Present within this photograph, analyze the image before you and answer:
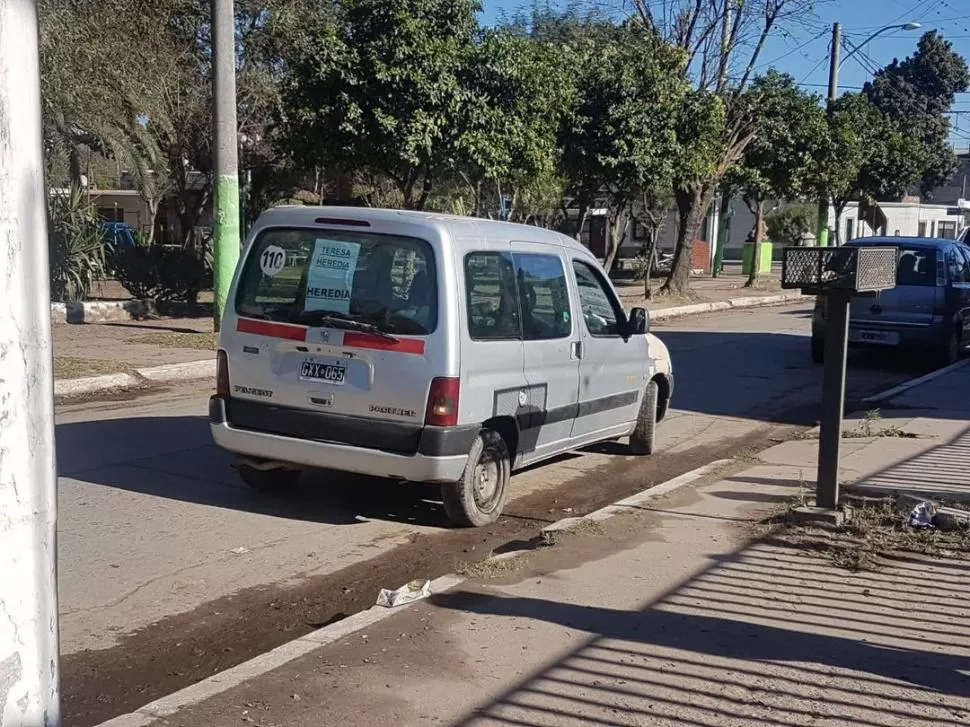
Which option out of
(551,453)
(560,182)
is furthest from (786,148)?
(551,453)

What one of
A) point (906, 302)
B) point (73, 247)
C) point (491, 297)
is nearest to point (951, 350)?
point (906, 302)

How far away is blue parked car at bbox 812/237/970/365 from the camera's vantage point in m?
15.2

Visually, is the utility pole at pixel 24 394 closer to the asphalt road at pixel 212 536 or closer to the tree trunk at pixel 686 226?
the asphalt road at pixel 212 536

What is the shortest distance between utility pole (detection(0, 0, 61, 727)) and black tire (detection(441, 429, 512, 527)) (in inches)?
179

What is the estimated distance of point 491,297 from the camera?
7.14m

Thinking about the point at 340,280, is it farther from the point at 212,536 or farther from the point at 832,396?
the point at 832,396

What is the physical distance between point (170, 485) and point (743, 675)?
187 inches

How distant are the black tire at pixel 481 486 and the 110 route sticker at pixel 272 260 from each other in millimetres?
1706

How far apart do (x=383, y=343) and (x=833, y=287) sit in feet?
8.99

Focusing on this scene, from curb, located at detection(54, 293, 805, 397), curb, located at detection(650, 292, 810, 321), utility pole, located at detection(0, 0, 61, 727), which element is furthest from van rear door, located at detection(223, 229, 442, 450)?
curb, located at detection(650, 292, 810, 321)

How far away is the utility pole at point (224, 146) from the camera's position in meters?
14.6

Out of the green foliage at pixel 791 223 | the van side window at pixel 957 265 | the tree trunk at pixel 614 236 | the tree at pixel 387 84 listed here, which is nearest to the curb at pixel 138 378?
the tree at pixel 387 84

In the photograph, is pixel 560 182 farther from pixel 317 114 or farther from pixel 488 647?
pixel 488 647

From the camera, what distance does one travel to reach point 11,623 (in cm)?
235
